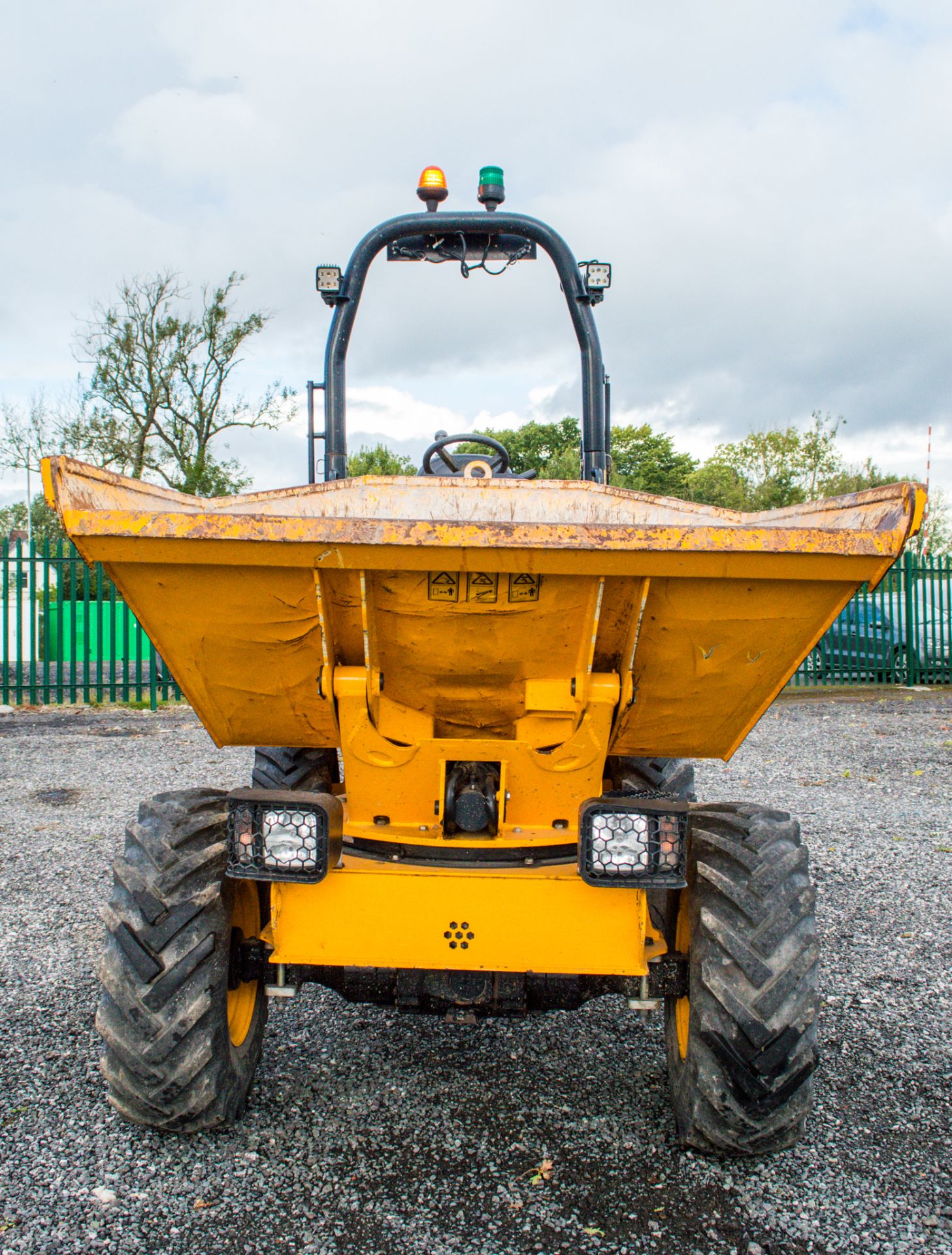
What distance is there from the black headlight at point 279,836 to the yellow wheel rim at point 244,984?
31 centimetres

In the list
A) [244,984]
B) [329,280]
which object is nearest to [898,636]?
[329,280]

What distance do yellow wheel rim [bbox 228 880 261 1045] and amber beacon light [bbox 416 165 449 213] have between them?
2735 millimetres

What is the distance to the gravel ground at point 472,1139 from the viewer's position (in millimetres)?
2098

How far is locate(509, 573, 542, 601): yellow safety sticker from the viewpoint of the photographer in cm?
217

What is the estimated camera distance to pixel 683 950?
2529 mm

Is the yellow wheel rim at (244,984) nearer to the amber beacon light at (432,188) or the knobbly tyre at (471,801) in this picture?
the knobbly tyre at (471,801)

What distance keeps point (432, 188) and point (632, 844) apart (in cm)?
280

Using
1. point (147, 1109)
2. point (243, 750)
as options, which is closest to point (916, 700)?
point (243, 750)

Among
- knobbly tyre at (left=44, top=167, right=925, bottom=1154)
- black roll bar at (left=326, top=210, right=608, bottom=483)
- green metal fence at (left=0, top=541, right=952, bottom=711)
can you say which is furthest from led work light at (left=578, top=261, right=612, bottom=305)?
green metal fence at (left=0, top=541, right=952, bottom=711)

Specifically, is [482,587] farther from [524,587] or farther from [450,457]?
[450,457]

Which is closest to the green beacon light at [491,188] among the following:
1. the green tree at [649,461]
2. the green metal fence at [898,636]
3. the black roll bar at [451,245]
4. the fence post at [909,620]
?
the black roll bar at [451,245]

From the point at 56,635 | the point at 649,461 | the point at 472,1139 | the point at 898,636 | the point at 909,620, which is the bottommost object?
the point at 472,1139

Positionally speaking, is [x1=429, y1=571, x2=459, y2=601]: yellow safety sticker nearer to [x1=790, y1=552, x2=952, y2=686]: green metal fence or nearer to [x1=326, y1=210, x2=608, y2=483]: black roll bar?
[x1=326, y1=210, x2=608, y2=483]: black roll bar

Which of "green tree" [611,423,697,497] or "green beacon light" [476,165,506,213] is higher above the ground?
"green tree" [611,423,697,497]
